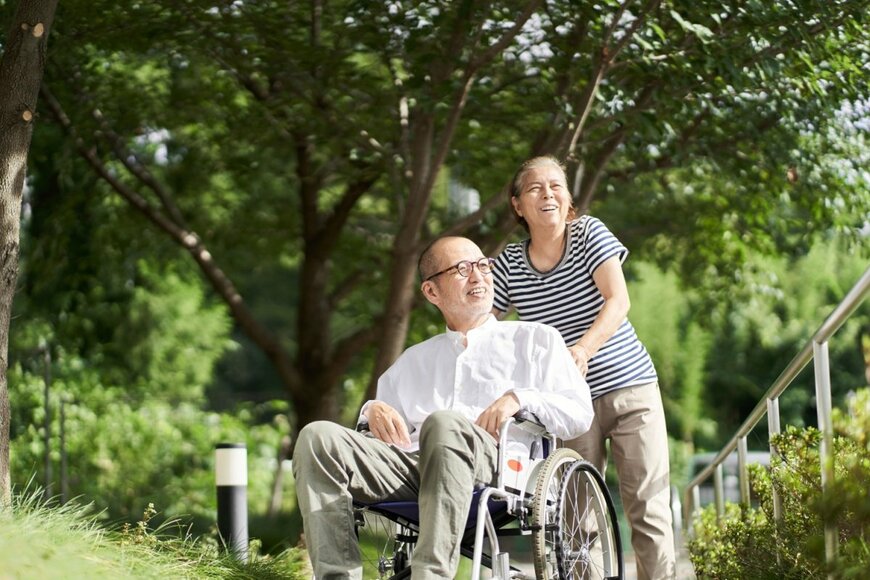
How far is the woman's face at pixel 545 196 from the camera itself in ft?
14.4

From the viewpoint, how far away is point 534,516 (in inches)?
139

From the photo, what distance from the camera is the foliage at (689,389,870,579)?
9.08 feet

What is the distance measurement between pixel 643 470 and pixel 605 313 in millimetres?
642

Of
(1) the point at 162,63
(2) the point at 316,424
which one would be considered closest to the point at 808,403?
(1) the point at 162,63

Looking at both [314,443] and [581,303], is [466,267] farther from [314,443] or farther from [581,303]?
[314,443]

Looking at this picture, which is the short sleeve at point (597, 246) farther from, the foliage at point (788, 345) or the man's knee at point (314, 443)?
the foliage at point (788, 345)

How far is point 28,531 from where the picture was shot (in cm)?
347

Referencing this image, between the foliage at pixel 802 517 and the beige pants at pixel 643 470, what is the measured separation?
29 cm

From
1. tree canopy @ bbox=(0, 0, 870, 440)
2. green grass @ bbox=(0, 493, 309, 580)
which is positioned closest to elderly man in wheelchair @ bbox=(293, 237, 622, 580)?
green grass @ bbox=(0, 493, 309, 580)

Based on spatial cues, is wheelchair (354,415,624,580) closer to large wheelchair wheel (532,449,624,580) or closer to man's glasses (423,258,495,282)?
large wheelchair wheel (532,449,624,580)

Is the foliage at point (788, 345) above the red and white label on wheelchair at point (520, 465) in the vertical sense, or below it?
above

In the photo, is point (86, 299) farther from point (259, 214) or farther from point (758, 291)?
point (758, 291)

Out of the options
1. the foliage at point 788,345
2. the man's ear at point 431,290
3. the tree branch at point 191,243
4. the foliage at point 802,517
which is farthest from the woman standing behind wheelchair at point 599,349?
the foliage at point 788,345

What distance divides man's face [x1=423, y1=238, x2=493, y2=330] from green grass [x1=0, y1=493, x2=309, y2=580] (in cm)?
111
